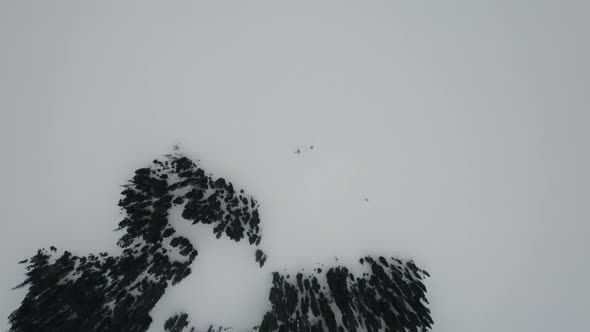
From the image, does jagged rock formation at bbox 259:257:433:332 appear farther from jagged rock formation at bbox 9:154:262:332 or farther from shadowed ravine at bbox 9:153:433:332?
jagged rock formation at bbox 9:154:262:332

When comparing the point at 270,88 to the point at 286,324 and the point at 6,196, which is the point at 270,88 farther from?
the point at 6,196

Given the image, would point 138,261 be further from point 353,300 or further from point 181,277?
point 353,300

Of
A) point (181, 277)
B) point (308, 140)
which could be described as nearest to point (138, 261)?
point (181, 277)

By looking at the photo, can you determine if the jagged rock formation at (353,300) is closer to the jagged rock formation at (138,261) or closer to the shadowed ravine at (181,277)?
the shadowed ravine at (181,277)

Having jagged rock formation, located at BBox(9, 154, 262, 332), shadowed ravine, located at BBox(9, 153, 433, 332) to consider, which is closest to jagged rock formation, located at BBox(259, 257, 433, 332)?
shadowed ravine, located at BBox(9, 153, 433, 332)

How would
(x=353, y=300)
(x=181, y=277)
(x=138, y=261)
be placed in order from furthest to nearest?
(x=353, y=300) < (x=181, y=277) < (x=138, y=261)

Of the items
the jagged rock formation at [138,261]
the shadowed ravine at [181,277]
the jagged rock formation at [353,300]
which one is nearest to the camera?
the jagged rock formation at [138,261]

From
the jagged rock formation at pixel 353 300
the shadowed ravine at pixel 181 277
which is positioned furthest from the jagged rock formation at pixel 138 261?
the jagged rock formation at pixel 353 300

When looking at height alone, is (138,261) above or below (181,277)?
above
